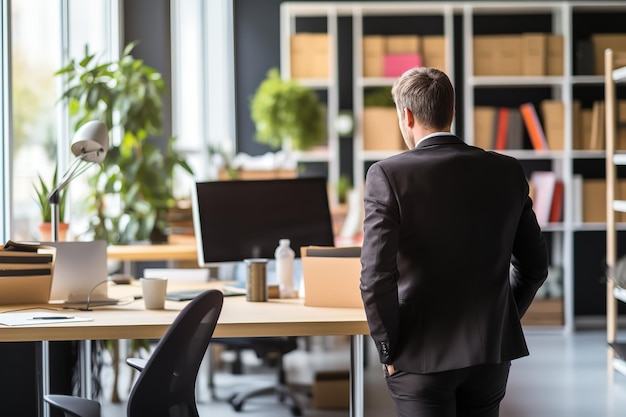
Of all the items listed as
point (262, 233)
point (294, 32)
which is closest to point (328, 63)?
point (294, 32)

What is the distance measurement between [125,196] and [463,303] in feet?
11.5

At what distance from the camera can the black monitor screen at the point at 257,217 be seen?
10.6 ft

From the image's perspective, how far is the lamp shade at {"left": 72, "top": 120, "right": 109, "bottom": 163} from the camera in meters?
3.07

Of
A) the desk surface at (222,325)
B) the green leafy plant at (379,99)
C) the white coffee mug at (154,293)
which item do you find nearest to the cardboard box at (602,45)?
the green leafy plant at (379,99)

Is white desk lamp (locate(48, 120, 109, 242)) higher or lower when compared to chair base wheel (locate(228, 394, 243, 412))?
higher

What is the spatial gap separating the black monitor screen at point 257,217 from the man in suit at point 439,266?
1.24m

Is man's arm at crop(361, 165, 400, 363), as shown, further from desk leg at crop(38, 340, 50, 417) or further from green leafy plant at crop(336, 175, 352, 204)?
green leafy plant at crop(336, 175, 352, 204)

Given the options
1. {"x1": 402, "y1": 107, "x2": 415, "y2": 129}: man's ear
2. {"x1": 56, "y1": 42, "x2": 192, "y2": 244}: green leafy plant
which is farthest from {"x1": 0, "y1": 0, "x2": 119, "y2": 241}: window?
{"x1": 402, "y1": 107, "x2": 415, "y2": 129}: man's ear

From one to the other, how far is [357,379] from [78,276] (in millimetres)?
1052

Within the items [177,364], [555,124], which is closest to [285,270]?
[177,364]

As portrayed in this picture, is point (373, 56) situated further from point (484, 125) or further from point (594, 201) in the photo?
point (594, 201)

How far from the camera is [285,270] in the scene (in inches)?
120

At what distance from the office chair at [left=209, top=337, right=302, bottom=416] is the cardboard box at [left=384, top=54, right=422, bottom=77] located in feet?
10.0

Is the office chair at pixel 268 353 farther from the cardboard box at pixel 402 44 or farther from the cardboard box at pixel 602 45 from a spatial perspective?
the cardboard box at pixel 602 45
